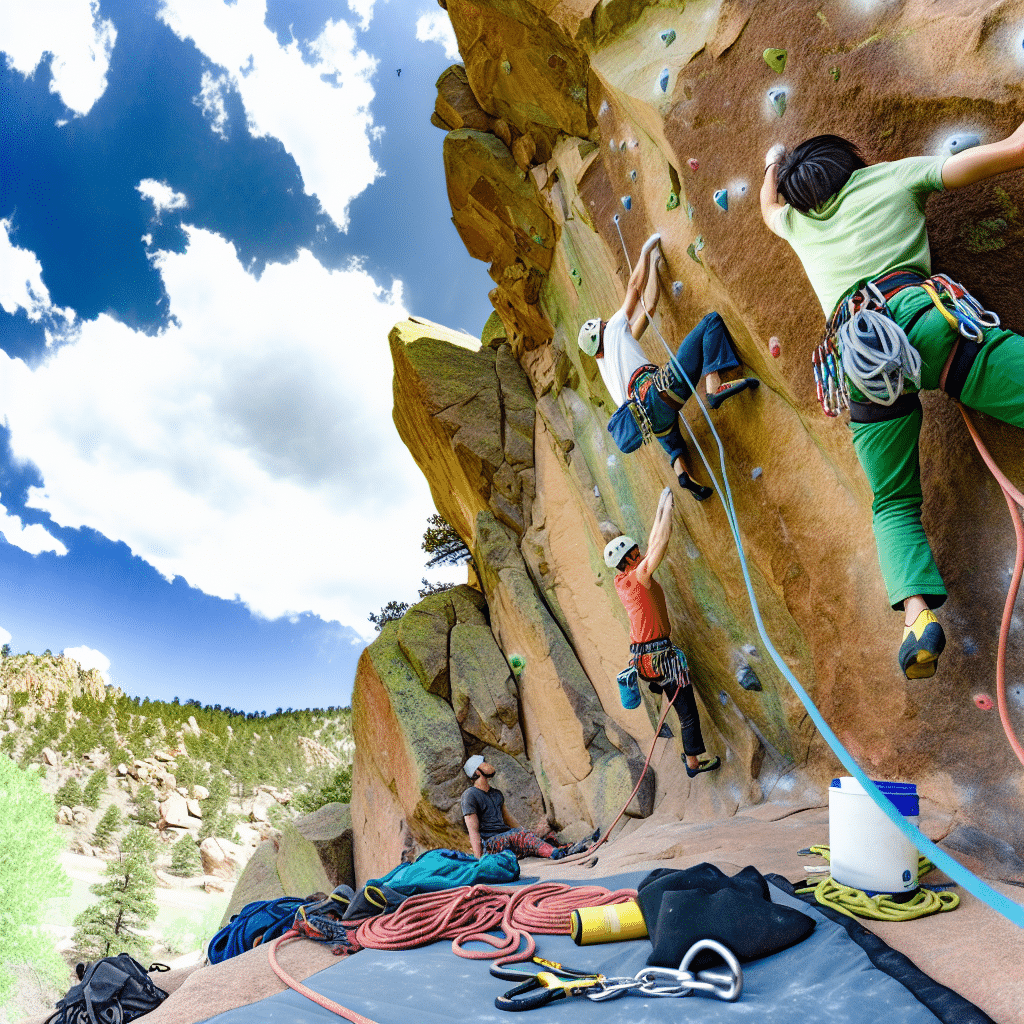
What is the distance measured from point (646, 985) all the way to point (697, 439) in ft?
10.7

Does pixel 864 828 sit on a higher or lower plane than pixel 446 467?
lower

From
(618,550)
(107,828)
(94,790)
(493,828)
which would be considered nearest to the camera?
(618,550)

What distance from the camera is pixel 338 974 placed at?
232 cm

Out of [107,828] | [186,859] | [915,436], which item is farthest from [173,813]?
[915,436]

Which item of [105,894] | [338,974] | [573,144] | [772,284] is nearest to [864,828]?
[338,974]

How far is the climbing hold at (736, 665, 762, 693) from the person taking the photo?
4555 mm

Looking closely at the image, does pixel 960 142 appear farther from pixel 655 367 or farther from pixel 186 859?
pixel 186 859

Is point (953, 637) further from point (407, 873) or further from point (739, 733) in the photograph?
point (407, 873)

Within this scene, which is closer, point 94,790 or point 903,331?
point 903,331

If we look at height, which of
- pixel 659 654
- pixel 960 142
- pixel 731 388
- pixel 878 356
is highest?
pixel 960 142

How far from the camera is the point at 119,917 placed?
18281 millimetres

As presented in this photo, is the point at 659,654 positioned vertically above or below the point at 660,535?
below

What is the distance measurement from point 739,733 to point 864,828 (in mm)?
2644

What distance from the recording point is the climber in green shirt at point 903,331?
7.27 ft
